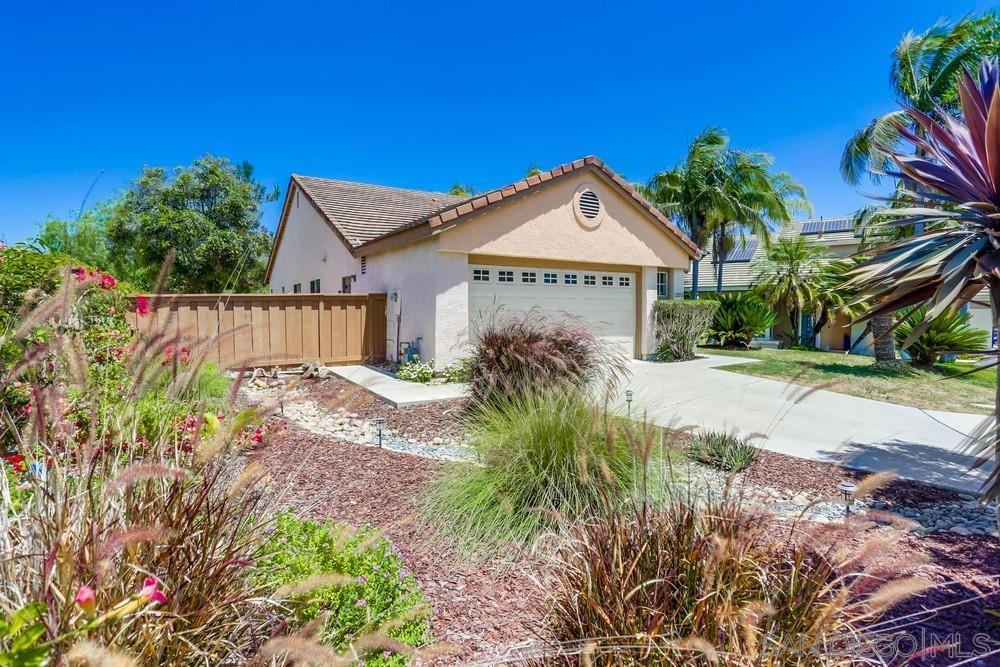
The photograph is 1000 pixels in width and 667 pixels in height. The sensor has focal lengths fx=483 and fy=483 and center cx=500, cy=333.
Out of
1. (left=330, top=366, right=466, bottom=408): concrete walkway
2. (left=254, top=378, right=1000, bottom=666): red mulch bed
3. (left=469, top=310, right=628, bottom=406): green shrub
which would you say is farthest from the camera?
(left=330, top=366, right=466, bottom=408): concrete walkway

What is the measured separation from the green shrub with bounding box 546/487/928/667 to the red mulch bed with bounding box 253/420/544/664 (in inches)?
17.1

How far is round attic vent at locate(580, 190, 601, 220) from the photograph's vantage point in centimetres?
1275

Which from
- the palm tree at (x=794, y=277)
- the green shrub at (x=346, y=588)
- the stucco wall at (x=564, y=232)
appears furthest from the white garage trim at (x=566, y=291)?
the palm tree at (x=794, y=277)

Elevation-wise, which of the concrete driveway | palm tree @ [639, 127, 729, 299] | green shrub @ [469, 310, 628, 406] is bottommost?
the concrete driveway

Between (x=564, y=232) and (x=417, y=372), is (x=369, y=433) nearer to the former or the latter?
(x=417, y=372)

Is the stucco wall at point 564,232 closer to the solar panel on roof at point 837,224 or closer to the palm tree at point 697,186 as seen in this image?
the palm tree at point 697,186

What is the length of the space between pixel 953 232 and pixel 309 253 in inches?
714

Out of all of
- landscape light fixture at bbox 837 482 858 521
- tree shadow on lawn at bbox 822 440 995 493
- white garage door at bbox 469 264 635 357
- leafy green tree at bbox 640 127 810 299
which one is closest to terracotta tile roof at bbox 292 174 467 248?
white garage door at bbox 469 264 635 357

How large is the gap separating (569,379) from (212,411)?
14.6 ft

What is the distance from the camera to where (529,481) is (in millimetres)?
3703

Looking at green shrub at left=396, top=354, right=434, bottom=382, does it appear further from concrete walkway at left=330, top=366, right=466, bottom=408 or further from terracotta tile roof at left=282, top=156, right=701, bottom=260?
terracotta tile roof at left=282, top=156, right=701, bottom=260

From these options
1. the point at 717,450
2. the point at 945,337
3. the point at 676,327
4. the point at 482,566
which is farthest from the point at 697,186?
the point at 482,566

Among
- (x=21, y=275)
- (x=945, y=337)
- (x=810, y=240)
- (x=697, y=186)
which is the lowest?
(x=945, y=337)

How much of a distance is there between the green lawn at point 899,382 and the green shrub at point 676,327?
1.68 metres
